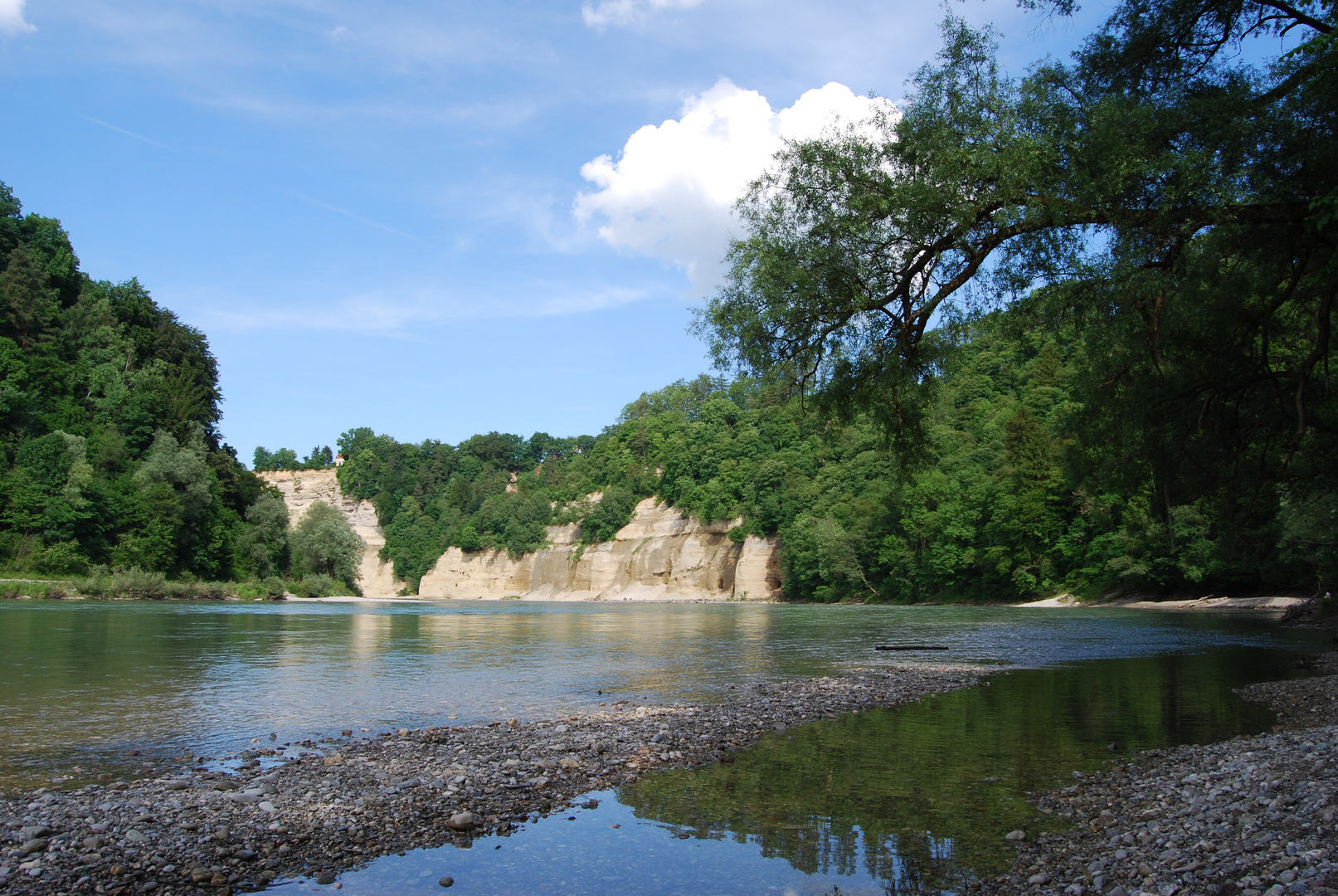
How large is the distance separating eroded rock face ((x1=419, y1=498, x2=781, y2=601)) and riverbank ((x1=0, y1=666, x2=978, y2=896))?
8992cm

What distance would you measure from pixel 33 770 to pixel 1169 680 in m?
19.6

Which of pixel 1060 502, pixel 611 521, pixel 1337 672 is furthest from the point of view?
pixel 611 521

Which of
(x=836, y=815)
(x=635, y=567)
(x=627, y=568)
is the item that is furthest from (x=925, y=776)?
(x=627, y=568)

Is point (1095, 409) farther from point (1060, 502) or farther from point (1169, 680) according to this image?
point (1060, 502)

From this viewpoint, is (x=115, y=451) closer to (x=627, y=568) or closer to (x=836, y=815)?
(x=627, y=568)

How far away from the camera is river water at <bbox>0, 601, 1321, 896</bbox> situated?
22.2 ft

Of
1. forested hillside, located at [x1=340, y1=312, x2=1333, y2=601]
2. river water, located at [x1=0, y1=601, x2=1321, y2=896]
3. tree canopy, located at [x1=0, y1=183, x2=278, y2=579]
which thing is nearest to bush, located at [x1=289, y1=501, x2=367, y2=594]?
tree canopy, located at [x1=0, y1=183, x2=278, y2=579]

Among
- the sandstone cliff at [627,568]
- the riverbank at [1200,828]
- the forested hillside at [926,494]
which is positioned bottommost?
the sandstone cliff at [627,568]

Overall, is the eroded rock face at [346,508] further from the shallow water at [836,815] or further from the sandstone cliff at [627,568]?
the shallow water at [836,815]

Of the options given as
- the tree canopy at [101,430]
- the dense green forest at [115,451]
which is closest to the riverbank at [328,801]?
the dense green forest at [115,451]

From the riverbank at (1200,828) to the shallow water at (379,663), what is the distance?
8061mm

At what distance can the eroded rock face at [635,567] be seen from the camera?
336 ft

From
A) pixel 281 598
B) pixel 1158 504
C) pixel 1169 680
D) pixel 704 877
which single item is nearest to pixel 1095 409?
pixel 1158 504

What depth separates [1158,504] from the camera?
Answer: 18344mm
